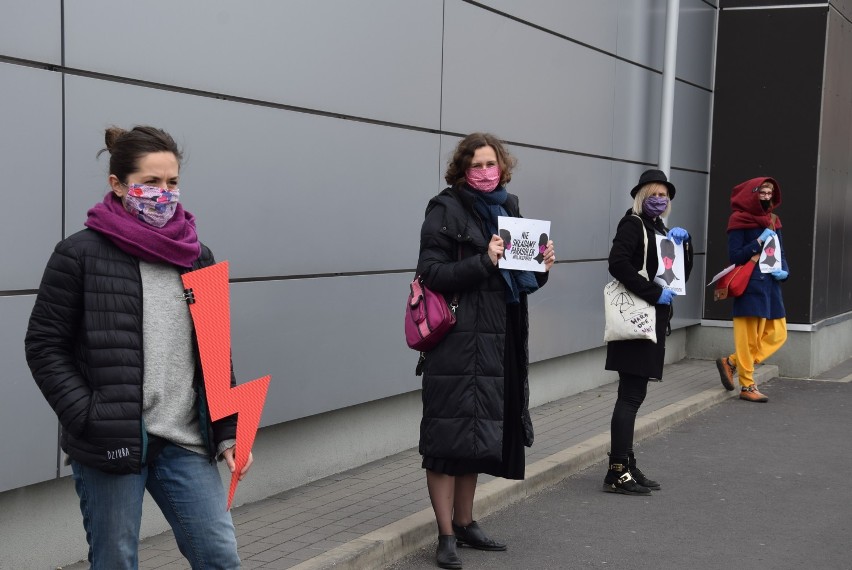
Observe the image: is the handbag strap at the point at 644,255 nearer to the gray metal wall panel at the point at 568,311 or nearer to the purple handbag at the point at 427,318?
the purple handbag at the point at 427,318

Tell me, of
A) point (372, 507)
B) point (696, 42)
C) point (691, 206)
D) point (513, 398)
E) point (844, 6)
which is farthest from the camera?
point (844, 6)

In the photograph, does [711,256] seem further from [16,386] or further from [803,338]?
[16,386]

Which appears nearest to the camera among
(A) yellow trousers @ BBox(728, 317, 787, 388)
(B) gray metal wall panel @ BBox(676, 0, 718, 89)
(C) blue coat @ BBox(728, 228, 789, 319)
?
(C) blue coat @ BBox(728, 228, 789, 319)

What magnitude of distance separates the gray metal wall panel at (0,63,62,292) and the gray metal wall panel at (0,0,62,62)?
0.23 feet

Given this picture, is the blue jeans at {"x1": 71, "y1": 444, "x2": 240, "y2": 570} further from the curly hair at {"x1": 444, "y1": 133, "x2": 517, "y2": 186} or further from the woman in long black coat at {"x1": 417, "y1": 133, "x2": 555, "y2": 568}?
the curly hair at {"x1": 444, "y1": 133, "x2": 517, "y2": 186}

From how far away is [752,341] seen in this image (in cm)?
1080

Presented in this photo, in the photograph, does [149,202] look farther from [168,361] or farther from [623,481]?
[623,481]

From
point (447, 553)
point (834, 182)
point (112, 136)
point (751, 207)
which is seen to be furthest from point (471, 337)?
Answer: point (834, 182)

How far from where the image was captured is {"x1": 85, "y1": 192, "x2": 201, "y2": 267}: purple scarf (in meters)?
3.32

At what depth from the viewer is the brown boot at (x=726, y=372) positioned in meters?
10.8

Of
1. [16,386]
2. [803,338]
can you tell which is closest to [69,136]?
[16,386]

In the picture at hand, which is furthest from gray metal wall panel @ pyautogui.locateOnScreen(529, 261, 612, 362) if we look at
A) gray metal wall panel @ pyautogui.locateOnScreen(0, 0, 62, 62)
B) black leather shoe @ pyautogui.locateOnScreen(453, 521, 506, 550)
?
gray metal wall panel @ pyautogui.locateOnScreen(0, 0, 62, 62)

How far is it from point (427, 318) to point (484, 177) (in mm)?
688

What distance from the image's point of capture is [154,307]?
3.38 meters
